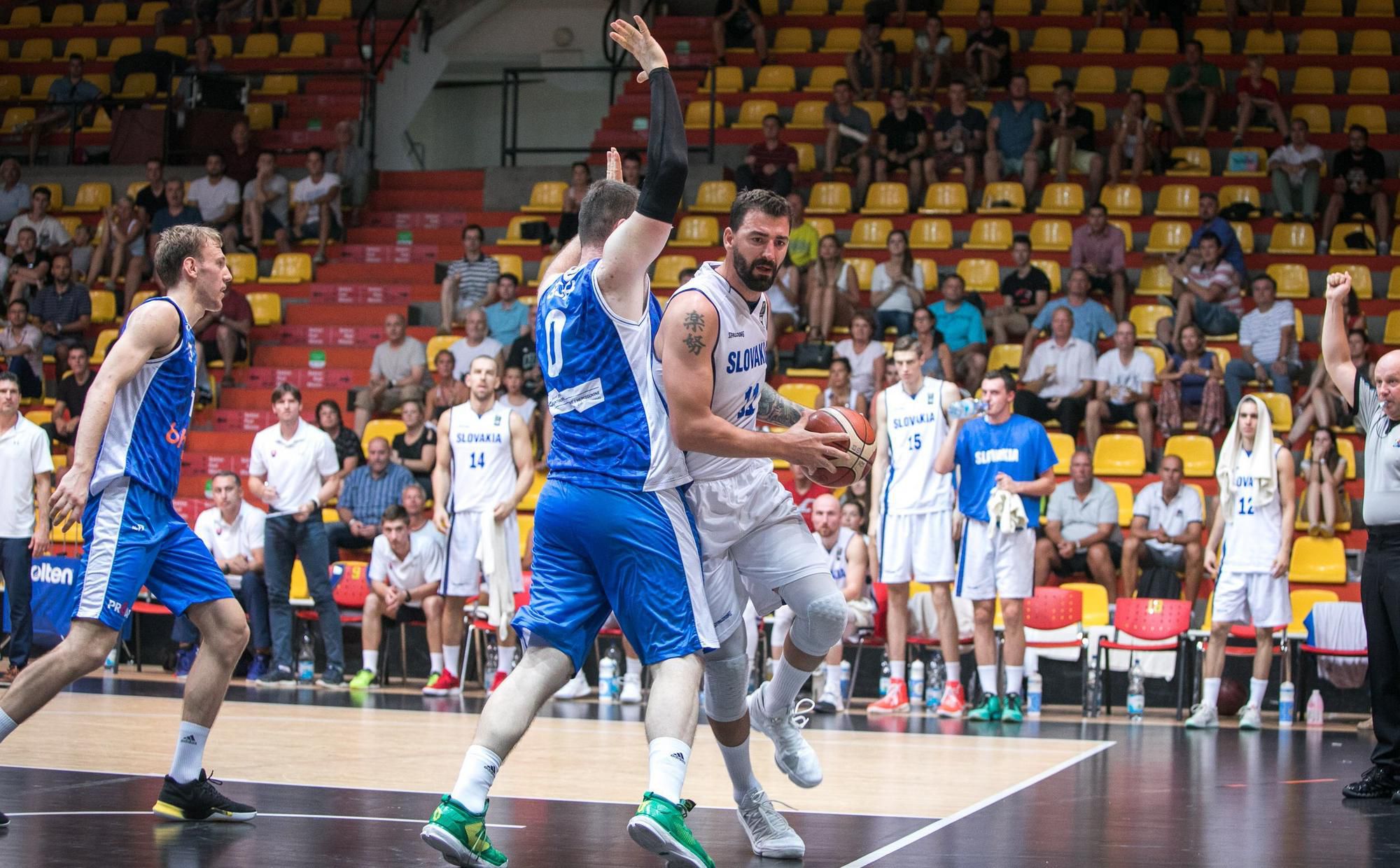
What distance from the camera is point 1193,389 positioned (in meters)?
13.8

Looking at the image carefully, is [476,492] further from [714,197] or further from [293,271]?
[293,271]

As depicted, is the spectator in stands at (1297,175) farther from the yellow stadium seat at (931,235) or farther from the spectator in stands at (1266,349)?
the yellow stadium seat at (931,235)

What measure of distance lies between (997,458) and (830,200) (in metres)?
7.24

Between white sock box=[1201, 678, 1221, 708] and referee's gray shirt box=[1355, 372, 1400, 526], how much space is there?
11.2 ft

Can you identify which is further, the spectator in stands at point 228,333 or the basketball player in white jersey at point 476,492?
the spectator in stands at point 228,333

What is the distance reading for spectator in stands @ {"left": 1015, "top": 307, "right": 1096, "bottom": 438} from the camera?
45.3 ft

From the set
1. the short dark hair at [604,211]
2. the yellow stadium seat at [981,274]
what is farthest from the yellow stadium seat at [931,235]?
the short dark hair at [604,211]

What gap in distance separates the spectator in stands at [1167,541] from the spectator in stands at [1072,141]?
530 cm

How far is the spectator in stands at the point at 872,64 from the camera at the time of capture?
59.9ft

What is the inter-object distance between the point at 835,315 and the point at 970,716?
5.81 meters

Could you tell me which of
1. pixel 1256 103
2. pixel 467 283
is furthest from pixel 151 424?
pixel 1256 103

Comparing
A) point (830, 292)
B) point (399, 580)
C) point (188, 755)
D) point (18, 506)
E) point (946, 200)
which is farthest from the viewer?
point (946, 200)

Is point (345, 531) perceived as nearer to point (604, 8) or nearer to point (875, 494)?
point (875, 494)

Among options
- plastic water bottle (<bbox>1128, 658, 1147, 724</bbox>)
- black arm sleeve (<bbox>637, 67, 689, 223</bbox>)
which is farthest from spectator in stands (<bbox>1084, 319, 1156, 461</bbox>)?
black arm sleeve (<bbox>637, 67, 689, 223</bbox>)
